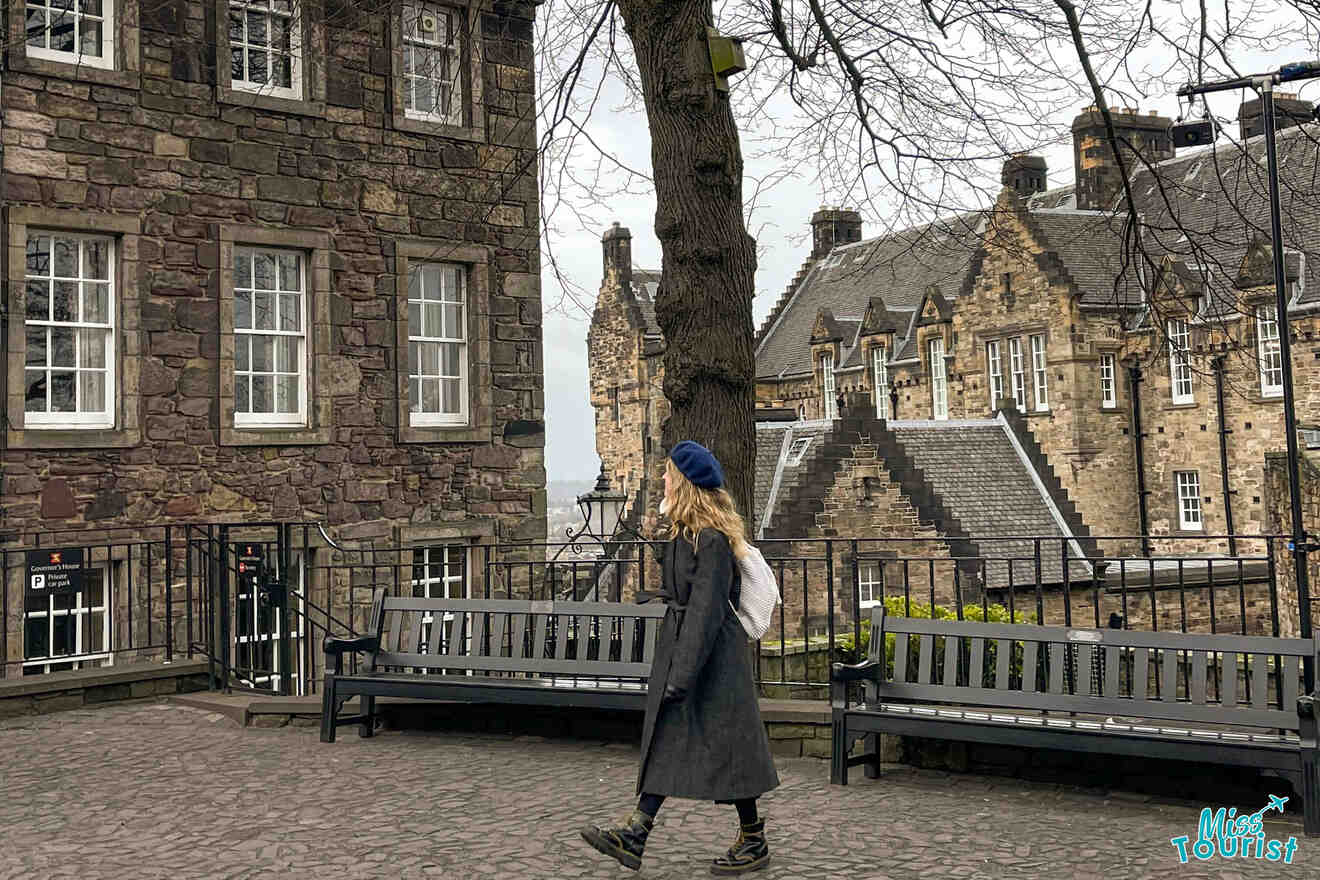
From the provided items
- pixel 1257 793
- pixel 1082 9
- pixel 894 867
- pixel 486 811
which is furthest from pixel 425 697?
pixel 1082 9

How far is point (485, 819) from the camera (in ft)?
22.2

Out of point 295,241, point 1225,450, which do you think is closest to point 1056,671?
point 295,241

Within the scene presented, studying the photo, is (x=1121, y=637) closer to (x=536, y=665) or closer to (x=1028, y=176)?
(x=536, y=665)

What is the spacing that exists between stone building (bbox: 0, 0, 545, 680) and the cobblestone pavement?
217 inches

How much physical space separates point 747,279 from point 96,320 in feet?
27.3

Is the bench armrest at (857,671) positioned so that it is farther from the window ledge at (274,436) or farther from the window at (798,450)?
the window at (798,450)

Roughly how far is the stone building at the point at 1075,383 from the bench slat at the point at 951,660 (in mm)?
19607

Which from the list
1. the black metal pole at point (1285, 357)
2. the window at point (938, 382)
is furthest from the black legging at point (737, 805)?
the window at point (938, 382)

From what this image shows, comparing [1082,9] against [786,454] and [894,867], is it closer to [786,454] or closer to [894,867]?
[894,867]

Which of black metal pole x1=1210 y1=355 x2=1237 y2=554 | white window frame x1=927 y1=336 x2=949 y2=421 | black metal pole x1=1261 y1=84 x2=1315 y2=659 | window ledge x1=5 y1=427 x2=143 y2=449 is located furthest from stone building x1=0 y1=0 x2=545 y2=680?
white window frame x1=927 y1=336 x2=949 y2=421

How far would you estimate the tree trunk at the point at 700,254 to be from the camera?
895 centimetres

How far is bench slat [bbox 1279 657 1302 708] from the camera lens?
651 cm

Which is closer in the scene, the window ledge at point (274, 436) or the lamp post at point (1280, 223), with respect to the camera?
the lamp post at point (1280, 223)

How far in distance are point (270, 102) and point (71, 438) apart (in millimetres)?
4468
